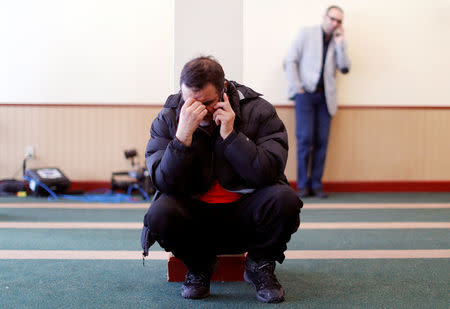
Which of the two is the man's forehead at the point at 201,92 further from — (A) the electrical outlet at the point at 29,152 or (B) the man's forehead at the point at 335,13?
(A) the electrical outlet at the point at 29,152

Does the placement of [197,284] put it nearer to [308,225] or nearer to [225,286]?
[225,286]

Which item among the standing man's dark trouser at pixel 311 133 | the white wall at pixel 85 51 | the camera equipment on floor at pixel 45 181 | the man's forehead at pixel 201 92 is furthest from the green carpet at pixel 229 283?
the white wall at pixel 85 51

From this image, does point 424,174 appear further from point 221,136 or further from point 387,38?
point 221,136

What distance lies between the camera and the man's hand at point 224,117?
1.71m

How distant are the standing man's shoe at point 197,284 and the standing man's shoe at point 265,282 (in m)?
0.17

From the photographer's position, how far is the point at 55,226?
9.90ft

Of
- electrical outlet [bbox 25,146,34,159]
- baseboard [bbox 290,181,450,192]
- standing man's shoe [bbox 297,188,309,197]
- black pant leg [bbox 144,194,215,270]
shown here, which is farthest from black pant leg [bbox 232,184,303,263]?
electrical outlet [bbox 25,146,34,159]

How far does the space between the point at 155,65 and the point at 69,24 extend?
2.60ft

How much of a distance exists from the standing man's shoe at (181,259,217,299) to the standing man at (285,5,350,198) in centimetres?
244

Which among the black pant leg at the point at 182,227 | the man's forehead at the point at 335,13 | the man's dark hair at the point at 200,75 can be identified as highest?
the man's forehead at the point at 335,13

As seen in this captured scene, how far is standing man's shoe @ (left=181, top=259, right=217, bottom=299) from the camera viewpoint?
6.01 feet

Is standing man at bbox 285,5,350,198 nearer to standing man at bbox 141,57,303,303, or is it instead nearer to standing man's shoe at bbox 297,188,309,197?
standing man's shoe at bbox 297,188,309,197

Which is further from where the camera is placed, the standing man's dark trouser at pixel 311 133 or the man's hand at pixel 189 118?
the standing man's dark trouser at pixel 311 133

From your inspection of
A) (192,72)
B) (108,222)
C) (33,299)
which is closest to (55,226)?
(108,222)
